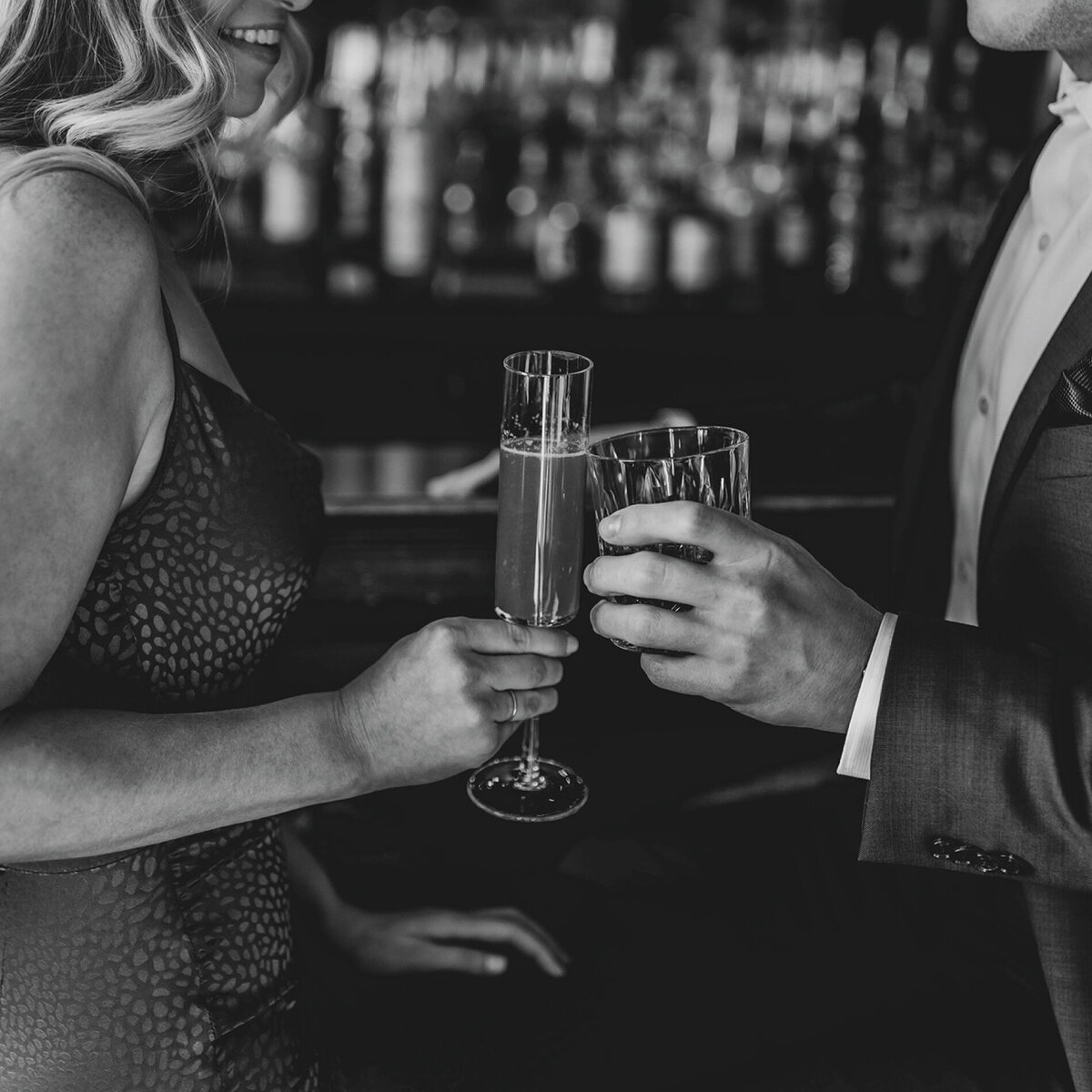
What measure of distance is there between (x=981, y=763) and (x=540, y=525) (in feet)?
1.62

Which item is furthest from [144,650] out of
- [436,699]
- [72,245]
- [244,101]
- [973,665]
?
[973,665]

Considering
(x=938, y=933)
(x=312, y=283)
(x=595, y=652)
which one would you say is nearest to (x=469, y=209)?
(x=312, y=283)

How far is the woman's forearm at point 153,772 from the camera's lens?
3.57 ft

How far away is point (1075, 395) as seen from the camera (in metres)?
1.43

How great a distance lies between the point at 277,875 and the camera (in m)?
1.38

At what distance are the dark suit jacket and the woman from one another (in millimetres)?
355

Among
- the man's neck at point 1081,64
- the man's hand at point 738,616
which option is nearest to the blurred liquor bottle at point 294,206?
the man's neck at point 1081,64

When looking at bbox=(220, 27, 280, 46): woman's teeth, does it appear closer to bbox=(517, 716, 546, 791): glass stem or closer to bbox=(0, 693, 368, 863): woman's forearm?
bbox=(0, 693, 368, 863): woman's forearm

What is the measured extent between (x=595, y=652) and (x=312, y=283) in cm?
217

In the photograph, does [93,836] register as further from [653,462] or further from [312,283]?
[312,283]

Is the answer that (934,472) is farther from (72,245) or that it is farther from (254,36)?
(72,245)

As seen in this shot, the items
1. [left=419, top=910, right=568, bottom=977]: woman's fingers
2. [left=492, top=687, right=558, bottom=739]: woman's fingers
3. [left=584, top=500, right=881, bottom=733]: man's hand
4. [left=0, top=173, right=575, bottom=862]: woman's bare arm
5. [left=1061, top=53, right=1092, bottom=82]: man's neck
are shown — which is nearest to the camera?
[left=0, top=173, right=575, bottom=862]: woman's bare arm

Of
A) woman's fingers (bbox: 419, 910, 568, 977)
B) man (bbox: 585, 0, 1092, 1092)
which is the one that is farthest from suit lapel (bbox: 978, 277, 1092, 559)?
woman's fingers (bbox: 419, 910, 568, 977)

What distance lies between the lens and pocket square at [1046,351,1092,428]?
142cm
